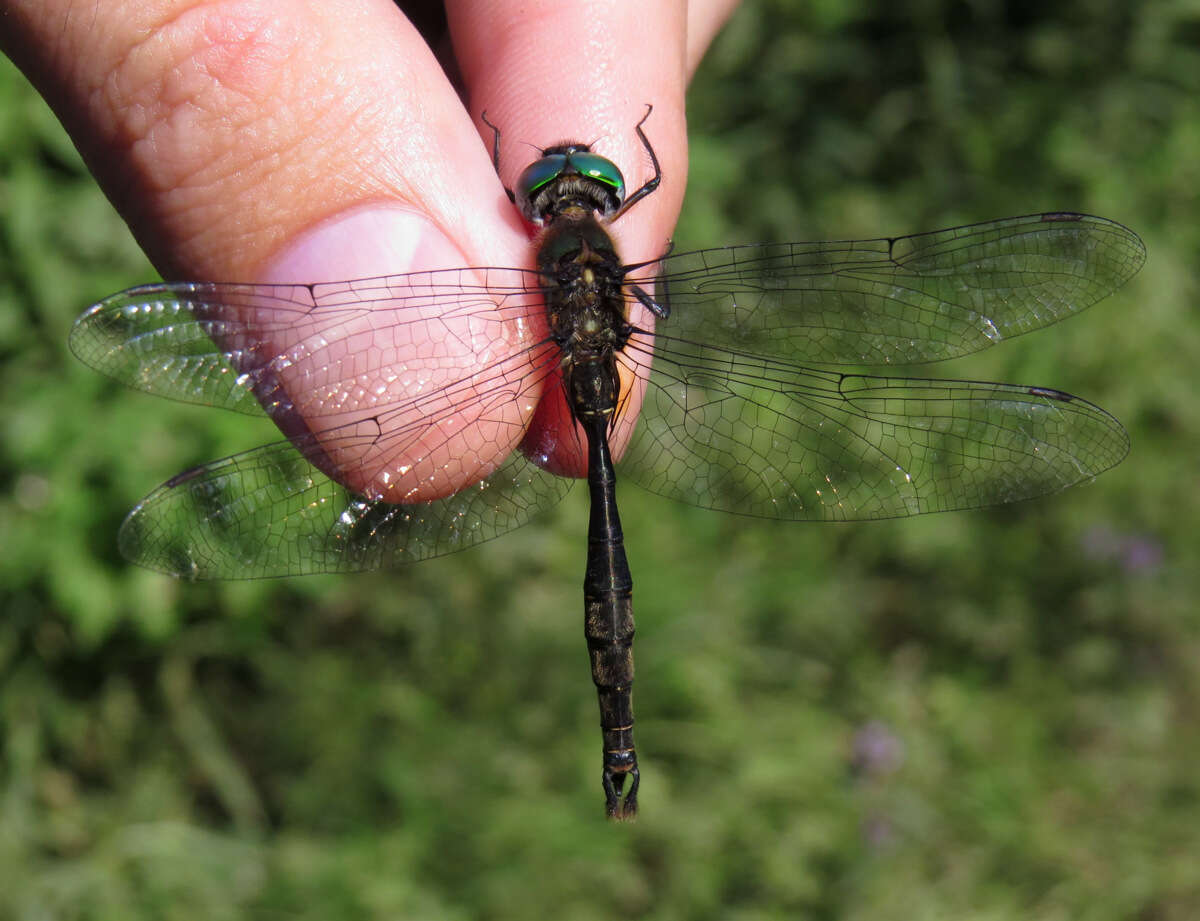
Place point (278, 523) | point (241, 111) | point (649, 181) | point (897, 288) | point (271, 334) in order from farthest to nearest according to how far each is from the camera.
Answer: point (649, 181) < point (897, 288) < point (278, 523) < point (271, 334) < point (241, 111)

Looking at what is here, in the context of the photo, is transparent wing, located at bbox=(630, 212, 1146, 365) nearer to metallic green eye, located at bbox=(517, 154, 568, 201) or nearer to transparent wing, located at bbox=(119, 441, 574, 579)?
metallic green eye, located at bbox=(517, 154, 568, 201)

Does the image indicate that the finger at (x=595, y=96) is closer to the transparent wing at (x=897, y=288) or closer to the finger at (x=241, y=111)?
the transparent wing at (x=897, y=288)

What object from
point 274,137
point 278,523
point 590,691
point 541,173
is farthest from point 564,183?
point 590,691

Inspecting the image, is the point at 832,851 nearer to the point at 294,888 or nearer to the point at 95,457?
the point at 294,888

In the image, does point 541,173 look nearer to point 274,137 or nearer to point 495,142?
point 495,142

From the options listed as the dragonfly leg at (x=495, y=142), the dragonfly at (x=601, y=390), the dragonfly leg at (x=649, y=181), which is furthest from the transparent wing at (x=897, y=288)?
the dragonfly leg at (x=495, y=142)

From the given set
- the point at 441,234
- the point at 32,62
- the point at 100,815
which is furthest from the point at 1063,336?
the point at 100,815
